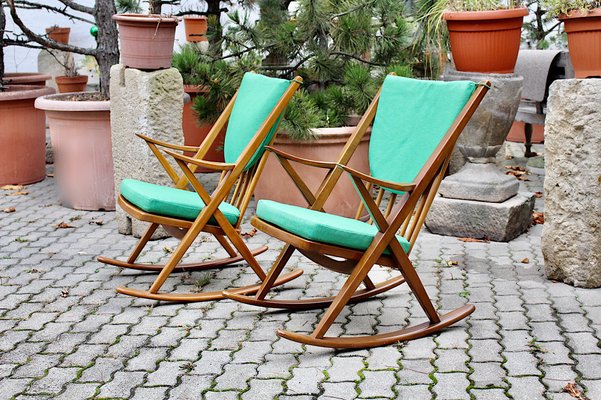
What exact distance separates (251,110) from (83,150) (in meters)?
2.03

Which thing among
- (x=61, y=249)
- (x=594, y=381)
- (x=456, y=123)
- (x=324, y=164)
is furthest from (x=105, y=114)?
(x=594, y=381)

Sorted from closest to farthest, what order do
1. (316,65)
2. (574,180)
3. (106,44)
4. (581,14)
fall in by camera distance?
(574,180) → (581,14) → (316,65) → (106,44)

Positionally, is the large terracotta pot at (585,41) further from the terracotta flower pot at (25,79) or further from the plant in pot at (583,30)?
the terracotta flower pot at (25,79)

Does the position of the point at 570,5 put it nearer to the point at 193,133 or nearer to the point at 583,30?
the point at 583,30

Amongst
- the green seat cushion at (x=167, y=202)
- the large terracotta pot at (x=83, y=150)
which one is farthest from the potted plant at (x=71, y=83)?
the green seat cushion at (x=167, y=202)

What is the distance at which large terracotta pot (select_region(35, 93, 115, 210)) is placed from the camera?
20.9 ft

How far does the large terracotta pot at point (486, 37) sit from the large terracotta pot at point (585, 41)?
2.49 ft

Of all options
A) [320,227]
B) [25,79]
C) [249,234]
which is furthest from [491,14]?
[25,79]

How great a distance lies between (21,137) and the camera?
727cm

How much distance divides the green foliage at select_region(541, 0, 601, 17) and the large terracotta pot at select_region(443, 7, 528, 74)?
72 cm

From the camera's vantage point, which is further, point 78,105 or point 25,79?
point 25,79

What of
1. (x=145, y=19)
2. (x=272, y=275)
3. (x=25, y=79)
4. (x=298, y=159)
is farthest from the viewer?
(x=25, y=79)

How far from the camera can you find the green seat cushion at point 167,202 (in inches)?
173

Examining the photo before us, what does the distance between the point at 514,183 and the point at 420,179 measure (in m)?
2.01
